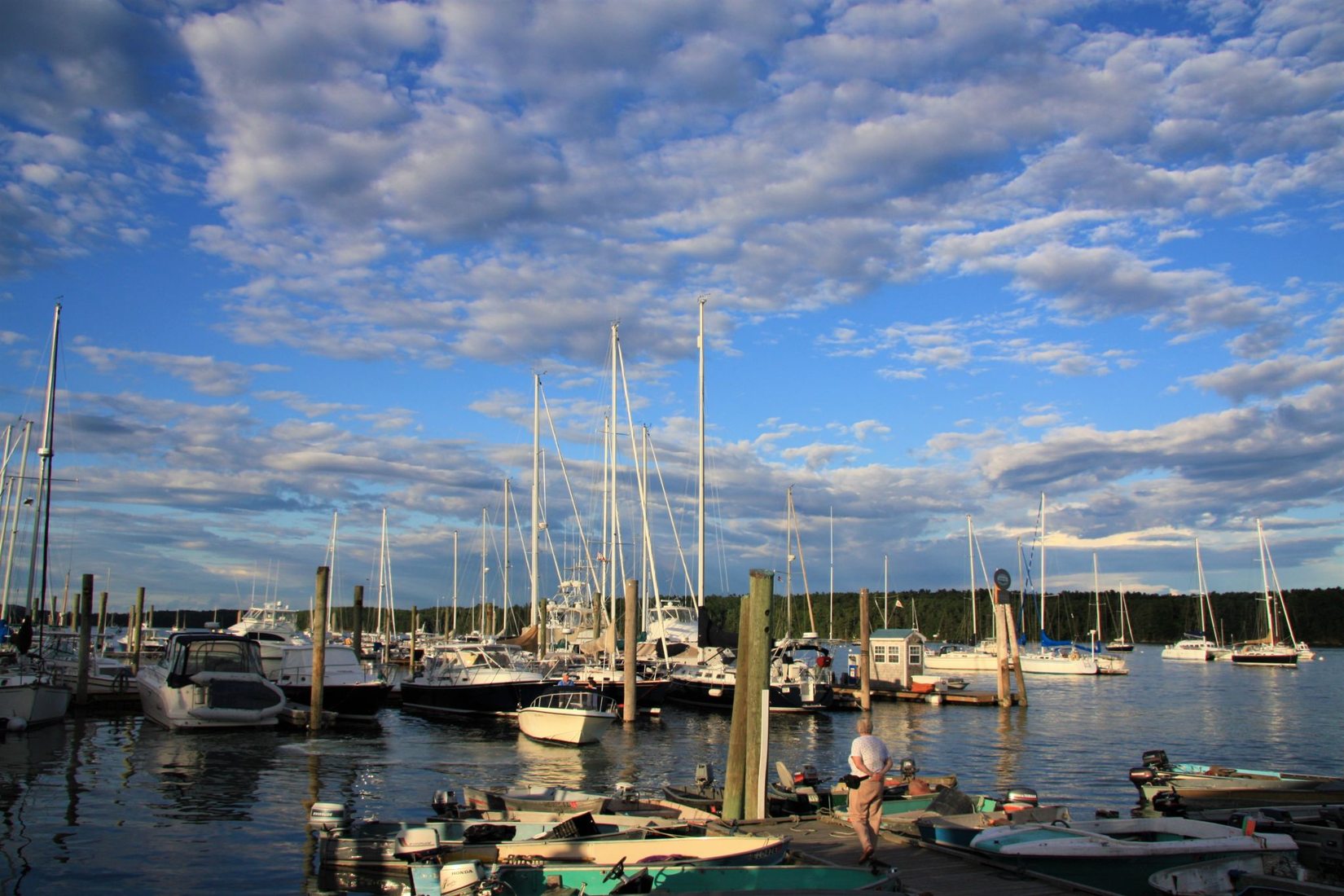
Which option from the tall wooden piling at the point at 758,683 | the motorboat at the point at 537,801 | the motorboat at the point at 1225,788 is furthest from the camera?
the motorboat at the point at 1225,788

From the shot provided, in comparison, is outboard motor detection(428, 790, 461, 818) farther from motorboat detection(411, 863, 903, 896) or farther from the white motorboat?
the white motorboat

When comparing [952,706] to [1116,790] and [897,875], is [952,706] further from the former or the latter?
[897,875]

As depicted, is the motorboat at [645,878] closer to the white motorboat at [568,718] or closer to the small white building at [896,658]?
the white motorboat at [568,718]

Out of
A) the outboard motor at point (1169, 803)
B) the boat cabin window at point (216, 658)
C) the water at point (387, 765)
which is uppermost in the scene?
the boat cabin window at point (216, 658)

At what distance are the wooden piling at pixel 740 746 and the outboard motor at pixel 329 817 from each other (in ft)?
20.2

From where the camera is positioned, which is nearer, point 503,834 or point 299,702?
point 503,834

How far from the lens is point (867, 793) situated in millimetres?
12656

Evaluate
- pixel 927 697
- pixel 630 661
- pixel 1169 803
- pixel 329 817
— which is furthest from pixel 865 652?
pixel 329 817

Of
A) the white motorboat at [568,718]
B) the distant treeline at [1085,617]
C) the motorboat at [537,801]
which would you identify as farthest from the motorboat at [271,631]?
the distant treeline at [1085,617]

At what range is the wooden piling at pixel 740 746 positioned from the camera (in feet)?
53.3

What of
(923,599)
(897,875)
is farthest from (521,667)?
(923,599)

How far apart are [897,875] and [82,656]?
3964 cm

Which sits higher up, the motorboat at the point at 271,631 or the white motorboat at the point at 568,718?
the motorboat at the point at 271,631

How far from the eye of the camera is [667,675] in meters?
49.8
